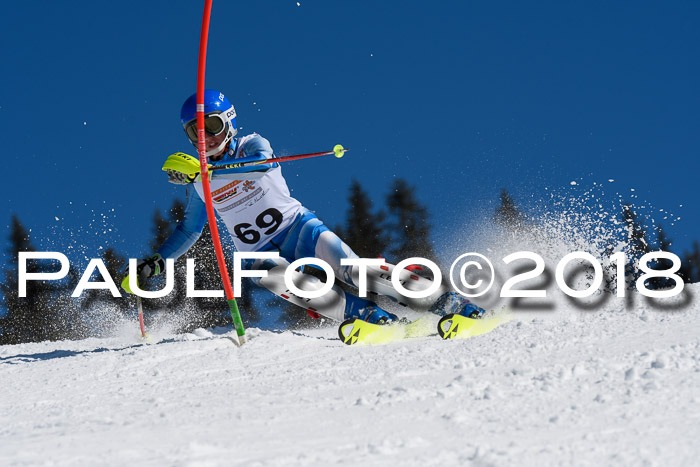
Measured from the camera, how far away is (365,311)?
4.73 metres

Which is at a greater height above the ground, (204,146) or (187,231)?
(204,146)

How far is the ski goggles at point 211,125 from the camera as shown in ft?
15.9

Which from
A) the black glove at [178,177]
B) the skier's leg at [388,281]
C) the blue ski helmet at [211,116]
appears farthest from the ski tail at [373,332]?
the blue ski helmet at [211,116]

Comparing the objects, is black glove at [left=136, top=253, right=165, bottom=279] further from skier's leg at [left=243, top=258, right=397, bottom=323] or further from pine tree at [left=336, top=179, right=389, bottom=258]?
pine tree at [left=336, top=179, right=389, bottom=258]

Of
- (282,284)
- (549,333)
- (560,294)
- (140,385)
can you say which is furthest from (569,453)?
(560,294)

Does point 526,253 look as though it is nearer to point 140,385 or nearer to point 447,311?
point 447,311

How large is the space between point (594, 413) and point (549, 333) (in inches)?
61.1

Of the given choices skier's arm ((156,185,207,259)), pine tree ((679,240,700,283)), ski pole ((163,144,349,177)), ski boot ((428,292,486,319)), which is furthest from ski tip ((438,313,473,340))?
pine tree ((679,240,700,283))

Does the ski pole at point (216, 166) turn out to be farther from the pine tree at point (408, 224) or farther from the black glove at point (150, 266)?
the pine tree at point (408, 224)

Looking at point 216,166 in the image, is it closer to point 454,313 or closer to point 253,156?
point 253,156

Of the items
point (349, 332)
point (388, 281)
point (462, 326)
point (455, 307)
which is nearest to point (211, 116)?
point (388, 281)

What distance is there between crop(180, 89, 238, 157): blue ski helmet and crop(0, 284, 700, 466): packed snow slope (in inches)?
76.4

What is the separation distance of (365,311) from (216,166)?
156cm

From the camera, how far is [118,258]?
69.5 ft
